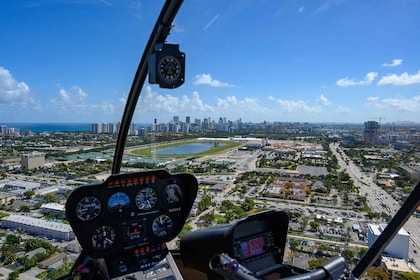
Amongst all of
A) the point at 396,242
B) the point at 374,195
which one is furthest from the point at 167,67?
the point at 396,242

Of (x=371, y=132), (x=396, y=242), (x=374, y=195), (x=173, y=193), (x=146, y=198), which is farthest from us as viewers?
(x=371, y=132)

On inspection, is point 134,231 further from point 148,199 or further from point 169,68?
point 169,68

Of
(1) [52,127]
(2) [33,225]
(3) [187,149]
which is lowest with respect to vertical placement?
(2) [33,225]

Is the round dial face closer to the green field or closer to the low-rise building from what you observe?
the green field

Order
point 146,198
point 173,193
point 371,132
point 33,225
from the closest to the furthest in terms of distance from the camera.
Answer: point 146,198
point 173,193
point 371,132
point 33,225

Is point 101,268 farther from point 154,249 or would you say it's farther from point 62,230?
point 62,230

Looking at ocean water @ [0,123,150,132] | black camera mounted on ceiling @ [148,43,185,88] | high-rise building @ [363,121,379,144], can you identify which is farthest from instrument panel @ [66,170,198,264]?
ocean water @ [0,123,150,132]
